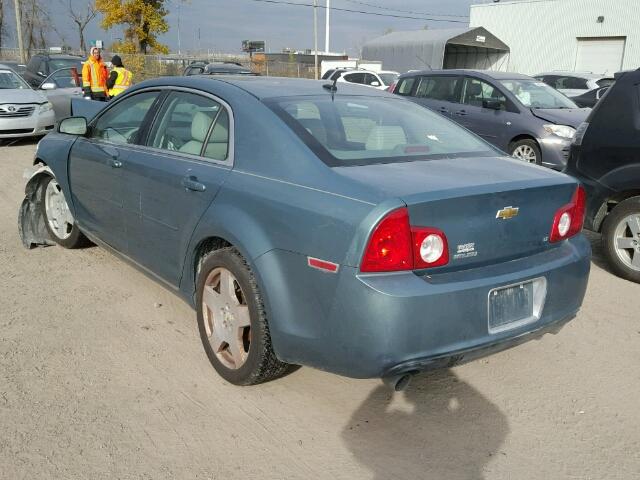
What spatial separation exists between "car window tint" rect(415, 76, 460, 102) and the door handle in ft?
26.7

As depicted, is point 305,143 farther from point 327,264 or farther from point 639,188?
point 639,188

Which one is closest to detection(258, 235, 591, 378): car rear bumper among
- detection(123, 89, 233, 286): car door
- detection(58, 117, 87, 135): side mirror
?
detection(123, 89, 233, 286): car door

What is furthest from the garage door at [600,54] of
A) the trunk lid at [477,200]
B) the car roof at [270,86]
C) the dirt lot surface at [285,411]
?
the trunk lid at [477,200]

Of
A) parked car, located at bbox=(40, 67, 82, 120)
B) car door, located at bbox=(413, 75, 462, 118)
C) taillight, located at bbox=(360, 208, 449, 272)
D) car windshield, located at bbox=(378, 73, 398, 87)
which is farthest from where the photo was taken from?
car windshield, located at bbox=(378, 73, 398, 87)

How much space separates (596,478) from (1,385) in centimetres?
295

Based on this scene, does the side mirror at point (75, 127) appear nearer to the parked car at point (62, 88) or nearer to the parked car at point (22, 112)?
the parked car at point (22, 112)

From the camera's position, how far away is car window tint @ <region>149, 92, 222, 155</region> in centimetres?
362

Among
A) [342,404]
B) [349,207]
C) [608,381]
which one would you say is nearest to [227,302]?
[342,404]

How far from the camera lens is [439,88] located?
11180mm

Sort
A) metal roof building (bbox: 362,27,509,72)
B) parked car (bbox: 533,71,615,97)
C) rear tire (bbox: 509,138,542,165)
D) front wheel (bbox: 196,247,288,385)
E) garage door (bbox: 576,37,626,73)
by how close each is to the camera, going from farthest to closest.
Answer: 1. metal roof building (bbox: 362,27,509,72)
2. garage door (bbox: 576,37,626,73)
3. parked car (bbox: 533,71,615,97)
4. rear tire (bbox: 509,138,542,165)
5. front wheel (bbox: 196,247,288,385)

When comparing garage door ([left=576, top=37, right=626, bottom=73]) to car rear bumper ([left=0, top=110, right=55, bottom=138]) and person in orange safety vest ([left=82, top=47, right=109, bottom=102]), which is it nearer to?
person in orange safety vest ([left=82, top=47, right=109, bottom=102])

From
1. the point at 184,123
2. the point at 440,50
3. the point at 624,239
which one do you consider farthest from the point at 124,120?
the point at 440,50

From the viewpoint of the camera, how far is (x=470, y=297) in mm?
2699

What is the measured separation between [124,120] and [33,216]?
67.6 inches
